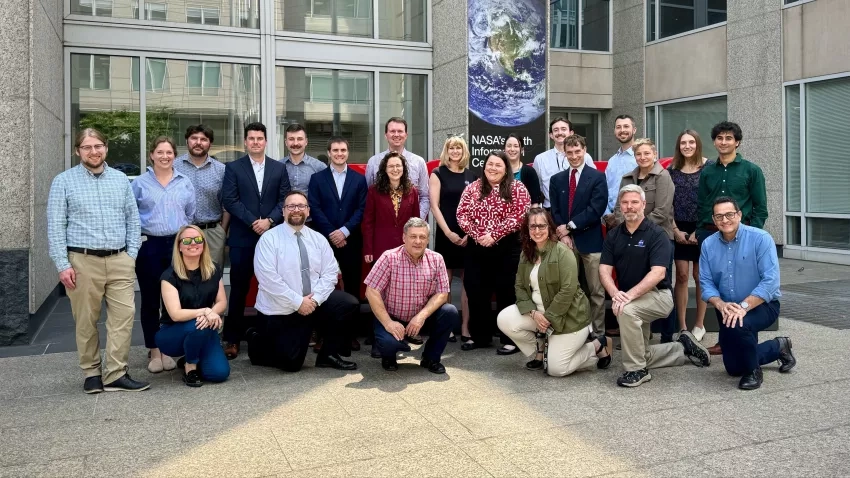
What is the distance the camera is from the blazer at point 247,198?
6242mm

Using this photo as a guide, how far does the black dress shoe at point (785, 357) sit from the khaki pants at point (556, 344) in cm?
144

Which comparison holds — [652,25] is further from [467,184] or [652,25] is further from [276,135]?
[467,184]

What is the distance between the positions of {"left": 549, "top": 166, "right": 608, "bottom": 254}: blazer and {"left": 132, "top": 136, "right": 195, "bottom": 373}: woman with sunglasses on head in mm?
3284

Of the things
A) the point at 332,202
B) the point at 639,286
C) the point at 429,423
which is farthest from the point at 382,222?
the point at 429,423

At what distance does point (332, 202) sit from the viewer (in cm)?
649

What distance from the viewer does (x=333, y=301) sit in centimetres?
589

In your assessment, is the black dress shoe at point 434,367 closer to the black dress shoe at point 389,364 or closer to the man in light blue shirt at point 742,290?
the black dress shoe at point 389,364

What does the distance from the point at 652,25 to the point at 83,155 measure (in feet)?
47.6

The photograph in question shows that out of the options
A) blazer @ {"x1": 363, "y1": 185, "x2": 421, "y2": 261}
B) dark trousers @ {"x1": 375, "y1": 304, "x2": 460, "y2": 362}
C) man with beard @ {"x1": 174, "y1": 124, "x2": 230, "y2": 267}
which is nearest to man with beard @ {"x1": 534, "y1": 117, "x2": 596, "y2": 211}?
blazer @ {"x1": 363, "y1": 185, "x2": 421, "y2": 261}

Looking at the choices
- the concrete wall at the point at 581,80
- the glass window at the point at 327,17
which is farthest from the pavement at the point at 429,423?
the concrete wall at the point at 581,80

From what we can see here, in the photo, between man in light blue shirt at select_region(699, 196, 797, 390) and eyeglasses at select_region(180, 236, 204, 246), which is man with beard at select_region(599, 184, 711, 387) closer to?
man in light blue shirt at select_region(699, 196, 797, 390)

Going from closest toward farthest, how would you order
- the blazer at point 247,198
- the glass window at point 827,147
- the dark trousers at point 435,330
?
1. the dark trousers at point 435,330
2. the blazer at point 247,198
3. the glass window at point 827,147

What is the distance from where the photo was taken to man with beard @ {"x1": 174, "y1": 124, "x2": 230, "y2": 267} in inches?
251

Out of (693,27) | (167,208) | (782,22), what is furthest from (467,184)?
(693,27)
